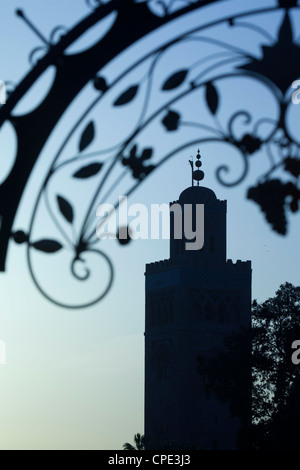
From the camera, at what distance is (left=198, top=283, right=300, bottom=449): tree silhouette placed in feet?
136

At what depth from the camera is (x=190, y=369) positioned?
2726 inches

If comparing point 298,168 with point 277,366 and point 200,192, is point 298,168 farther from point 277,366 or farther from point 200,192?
point 200,192

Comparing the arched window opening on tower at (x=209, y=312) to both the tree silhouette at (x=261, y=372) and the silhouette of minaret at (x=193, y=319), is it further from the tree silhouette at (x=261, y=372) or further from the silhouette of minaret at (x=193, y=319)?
A: the tree silhouette at (x=261, y=372)

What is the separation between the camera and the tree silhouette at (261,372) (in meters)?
41.4

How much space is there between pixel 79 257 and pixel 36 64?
53 cm

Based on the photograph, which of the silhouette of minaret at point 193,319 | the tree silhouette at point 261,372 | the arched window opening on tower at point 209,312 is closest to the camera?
the tree silhouette at point 261,372

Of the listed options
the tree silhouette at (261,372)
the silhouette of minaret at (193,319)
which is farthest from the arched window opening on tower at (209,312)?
the tree silhouette at (261,372)

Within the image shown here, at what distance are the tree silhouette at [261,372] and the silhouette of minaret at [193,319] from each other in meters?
23.6

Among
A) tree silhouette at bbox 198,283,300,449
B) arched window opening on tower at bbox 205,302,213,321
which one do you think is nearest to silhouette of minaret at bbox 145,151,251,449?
arched window opening on tower at bbox 205,302,213,321

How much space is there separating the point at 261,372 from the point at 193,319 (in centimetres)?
2749

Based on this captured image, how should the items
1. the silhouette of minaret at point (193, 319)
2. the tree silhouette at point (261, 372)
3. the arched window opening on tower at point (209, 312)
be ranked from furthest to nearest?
1. the arched window opening on tower at point (209, 312)
2. the silhouette of minaret at point (193, 319)
3. the tree silhouette at point (261, 372)

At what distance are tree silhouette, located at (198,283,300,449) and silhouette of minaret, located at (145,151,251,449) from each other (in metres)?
23.6

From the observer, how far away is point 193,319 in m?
70.9

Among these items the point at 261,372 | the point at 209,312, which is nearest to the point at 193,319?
the point at 209,312
